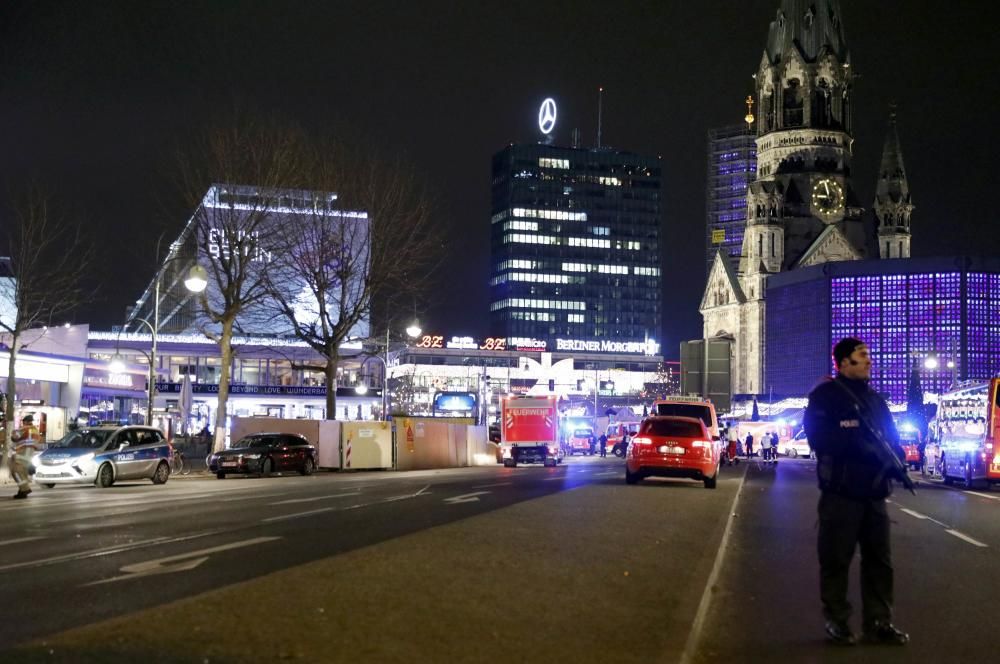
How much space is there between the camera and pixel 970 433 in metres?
33.5

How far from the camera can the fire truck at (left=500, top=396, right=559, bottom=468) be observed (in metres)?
52.7

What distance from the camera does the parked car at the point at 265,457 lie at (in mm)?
37781

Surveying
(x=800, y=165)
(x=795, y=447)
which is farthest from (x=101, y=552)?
(x=800, y=165)

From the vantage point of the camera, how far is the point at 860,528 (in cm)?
807

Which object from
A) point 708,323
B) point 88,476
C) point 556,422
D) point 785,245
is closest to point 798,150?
point 785,245

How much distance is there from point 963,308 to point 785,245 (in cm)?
2838

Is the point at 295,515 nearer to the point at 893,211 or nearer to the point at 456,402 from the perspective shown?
the point at 456,402

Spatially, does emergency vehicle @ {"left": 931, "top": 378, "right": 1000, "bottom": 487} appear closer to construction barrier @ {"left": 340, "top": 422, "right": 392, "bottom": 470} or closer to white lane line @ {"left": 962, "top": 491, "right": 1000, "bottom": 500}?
white lane line @ {"left": 962, "top": 491, "right": 1000, "bottom": 500}

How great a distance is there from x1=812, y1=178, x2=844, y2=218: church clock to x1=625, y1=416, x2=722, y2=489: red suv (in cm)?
12871

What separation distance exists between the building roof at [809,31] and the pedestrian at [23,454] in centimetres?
13298

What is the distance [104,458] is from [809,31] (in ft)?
441

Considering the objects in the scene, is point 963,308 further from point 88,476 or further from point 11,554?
point 11,554

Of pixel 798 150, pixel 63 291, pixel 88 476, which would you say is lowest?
pixel 88 476

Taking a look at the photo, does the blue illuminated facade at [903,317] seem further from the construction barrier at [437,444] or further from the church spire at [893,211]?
the construction barrier at [437,444]
